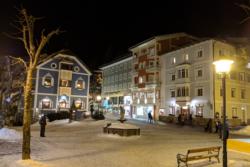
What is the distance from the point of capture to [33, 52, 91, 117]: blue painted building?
1786 inches

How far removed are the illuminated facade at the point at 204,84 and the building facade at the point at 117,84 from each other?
1582 centimetres

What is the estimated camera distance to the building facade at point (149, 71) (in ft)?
164

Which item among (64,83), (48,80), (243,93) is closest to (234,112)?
(243,93)

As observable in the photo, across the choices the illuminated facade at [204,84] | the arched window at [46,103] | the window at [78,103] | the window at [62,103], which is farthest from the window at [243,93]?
the arched window at [46,103]

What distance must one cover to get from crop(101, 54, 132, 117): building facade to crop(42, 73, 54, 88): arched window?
64.5 ft

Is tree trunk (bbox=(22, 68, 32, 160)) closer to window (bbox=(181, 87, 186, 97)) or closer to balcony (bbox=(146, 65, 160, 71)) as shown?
window (bbox=(181, 87, 186, 97))

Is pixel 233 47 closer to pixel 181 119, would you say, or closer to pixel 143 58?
pixel 181 119

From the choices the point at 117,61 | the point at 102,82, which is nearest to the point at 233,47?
the point at 117,61

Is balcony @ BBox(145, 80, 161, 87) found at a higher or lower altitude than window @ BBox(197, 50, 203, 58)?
lower

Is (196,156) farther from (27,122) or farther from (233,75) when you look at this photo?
(233,75)

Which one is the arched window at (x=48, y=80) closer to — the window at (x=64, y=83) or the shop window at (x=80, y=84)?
the window at (x=64, y=83)

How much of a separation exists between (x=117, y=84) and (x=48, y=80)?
23178mm

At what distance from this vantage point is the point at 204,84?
129 ft

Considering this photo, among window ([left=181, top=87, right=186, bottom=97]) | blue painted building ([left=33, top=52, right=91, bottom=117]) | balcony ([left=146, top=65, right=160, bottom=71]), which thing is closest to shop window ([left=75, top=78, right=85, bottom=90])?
blue painted building ([left=33, top=52, right=91, bottom=117])
